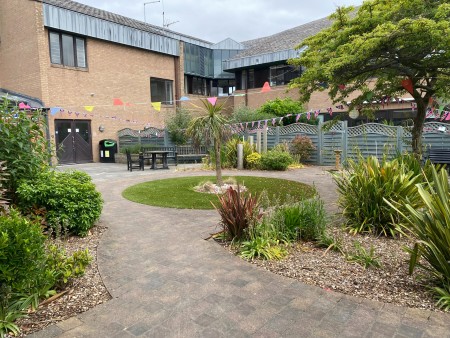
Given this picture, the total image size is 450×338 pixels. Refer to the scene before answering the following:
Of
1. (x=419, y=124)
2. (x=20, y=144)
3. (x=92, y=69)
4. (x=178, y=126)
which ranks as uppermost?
(x=92, y=69)

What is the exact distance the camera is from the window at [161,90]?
2330 centimetres

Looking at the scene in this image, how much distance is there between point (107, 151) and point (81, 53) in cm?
535

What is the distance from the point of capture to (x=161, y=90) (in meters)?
24.0

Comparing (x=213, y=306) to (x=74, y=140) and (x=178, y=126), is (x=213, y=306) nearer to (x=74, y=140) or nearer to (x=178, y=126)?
(x=178, y=126)

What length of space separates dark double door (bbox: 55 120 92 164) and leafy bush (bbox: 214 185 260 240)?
15.4m

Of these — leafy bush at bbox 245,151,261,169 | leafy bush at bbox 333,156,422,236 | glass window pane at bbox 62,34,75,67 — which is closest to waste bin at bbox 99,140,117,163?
glass window pane at bbox 62,34,75,67

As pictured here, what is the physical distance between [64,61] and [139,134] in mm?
5234

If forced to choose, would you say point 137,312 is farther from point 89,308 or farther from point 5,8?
point 5,8

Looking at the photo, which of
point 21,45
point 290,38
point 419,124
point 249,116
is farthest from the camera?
point 290,38

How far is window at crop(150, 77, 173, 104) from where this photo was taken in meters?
23.3

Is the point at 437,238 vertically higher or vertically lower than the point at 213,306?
higher

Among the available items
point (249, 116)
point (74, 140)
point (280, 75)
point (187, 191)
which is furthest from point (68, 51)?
point (280, 75)

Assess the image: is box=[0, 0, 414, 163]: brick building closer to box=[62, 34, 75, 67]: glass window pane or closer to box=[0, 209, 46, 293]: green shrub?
box=[62, 34, 75, 67]: glass window pane

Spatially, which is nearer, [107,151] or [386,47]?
[386,47]
